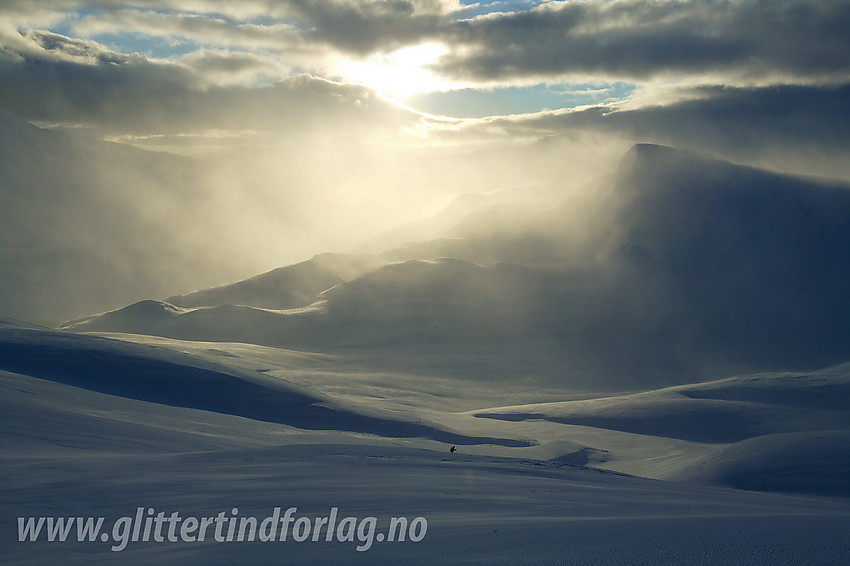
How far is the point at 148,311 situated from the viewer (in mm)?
86688

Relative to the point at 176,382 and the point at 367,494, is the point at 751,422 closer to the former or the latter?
the point at 176,382

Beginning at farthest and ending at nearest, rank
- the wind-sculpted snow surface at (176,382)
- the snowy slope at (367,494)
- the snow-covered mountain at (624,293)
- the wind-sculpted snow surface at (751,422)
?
the snow-covered mountain at (624,293) < the wind-sculpted snow surface at (176,382) < the wind-sculpted snow surface at (751,422) < the snowy slope at (367,494)

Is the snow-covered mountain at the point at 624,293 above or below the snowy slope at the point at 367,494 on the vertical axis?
above

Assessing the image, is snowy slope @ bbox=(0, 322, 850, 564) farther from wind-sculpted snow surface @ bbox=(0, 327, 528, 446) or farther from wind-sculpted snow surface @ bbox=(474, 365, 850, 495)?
wind-sculpted snow surface @ bbox=(0, 327, 528, 446)

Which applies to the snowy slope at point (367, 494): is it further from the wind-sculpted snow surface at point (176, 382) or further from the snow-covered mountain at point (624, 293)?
the snow-covered mountain at point (624, 293)

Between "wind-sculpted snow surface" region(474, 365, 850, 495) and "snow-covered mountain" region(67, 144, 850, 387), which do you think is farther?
"snow-covered mountain" region(67, 144, 850, 387)

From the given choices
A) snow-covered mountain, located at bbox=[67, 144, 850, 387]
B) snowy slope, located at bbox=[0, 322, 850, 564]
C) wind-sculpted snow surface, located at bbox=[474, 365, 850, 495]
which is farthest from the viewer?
snow-covered mountain, located at bbox=[67, 144, 850, 387]

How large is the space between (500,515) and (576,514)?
95 cm

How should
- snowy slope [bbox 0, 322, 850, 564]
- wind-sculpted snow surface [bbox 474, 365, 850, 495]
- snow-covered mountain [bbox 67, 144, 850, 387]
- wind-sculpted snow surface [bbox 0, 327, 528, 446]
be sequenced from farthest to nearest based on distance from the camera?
snow-covered mountain [bbox 67, 144, 850, 387] → wind-sculpted snow surface [bbox 0, 327, 528, 446] → wind-sculpted snow surface [bbox 474, 365, 850, 495] → snowy slope [bbox 0, 322, 850, 564]

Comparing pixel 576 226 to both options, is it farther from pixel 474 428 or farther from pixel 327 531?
pixel 327 531

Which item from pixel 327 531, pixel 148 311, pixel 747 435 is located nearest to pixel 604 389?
pixel 747 435

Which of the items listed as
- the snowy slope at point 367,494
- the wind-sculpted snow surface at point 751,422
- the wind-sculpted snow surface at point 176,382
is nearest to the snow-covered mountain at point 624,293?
the wind-sculpted snow surface at point 751,422

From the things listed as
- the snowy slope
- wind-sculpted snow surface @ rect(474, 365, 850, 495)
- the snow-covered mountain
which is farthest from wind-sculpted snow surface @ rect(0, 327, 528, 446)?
the snow-covered mountain

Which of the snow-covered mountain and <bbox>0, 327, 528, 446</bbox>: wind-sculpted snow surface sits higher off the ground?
the snow-covered mountain
